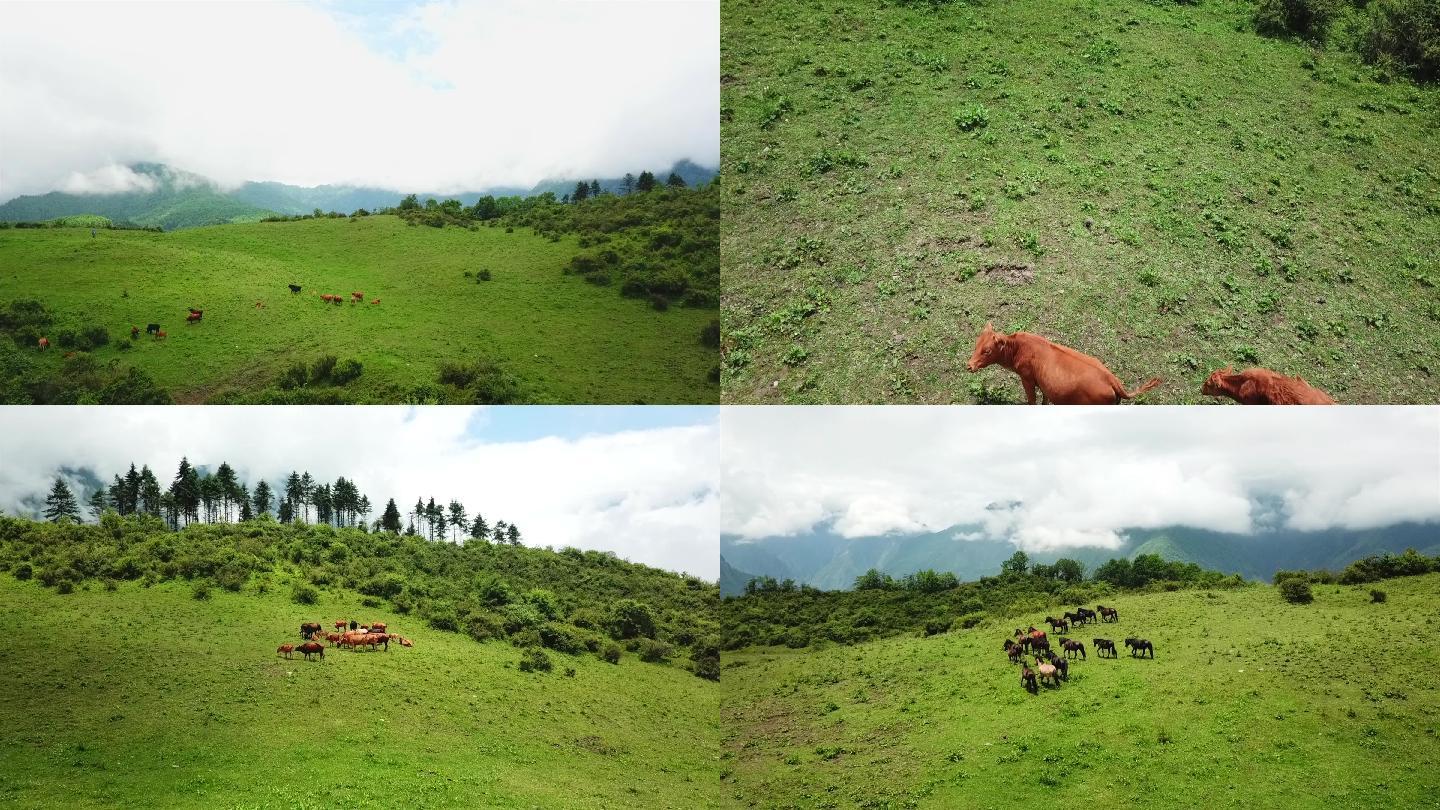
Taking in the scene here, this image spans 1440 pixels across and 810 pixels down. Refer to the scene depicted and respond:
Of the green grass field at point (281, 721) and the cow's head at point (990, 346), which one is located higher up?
the cow's head at point (990, 346)

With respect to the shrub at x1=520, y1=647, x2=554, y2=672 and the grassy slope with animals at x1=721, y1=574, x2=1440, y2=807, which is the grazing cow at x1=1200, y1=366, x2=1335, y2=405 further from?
the shrub at x1=520, y1=647, x2=554, y2=672

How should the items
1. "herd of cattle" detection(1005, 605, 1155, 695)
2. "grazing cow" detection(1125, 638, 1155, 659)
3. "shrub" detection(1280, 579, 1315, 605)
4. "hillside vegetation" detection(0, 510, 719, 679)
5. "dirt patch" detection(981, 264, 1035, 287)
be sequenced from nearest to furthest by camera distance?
1. "dirt patch" detection(981, 264, 1035, 287)
2. "herd of cattle" detection(1005, 605, 1155, 695)
3. "grazing cow" detection(1125, 638, 1155, 659)
4. "shrub" detection(1280, 579, 1315, 605)
5. "hillside vegetation" detection(0, 510, 719, 679)

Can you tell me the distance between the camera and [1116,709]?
62.9 ft

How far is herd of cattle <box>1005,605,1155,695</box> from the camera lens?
2139cm

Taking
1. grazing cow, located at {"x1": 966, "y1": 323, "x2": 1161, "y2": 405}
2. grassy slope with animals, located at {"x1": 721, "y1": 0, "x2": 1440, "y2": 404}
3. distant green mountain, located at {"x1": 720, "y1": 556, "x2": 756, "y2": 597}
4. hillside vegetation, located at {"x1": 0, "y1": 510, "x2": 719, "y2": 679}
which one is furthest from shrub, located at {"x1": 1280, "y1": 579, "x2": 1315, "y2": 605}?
hillside vegetation, located at {"x1": 0, "y1": 510, "x2": 719, "y2": 679}

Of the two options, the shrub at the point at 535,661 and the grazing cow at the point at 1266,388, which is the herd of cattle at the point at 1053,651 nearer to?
the grazing cow at the point at 1266,388

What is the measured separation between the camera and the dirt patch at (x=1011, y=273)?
1956 cm

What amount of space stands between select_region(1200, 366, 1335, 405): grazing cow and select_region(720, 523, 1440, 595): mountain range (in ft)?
41.0

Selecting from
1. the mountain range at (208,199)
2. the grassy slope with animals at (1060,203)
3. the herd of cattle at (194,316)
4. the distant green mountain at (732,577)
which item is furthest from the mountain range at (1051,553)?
the mountain range at (208,199)

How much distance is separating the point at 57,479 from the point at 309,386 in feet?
87.1

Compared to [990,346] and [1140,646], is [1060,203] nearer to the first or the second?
[990,346]

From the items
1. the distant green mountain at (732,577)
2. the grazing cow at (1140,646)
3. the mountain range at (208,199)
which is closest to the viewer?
the grazing cow at (1140,646)

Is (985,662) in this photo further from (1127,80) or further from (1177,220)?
(1127,80)

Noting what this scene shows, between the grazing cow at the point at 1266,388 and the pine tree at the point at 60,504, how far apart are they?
51735mm
